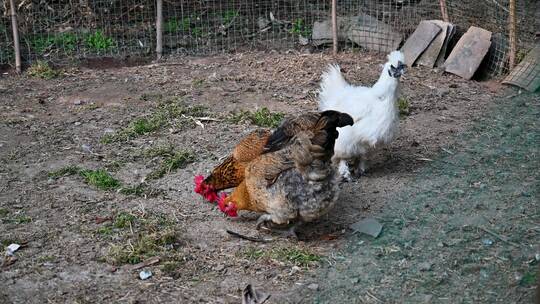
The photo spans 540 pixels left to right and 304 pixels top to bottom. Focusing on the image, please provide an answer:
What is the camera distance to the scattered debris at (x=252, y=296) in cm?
424

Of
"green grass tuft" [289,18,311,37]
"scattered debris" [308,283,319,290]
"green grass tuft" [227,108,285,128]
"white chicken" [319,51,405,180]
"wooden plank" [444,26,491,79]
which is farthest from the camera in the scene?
"green grass tuft" [289,18,311,37]

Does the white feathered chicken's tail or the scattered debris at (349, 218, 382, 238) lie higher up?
the white feathered chicken's tail

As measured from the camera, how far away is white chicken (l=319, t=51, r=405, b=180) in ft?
19.3

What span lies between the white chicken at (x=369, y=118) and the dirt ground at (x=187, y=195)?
27cm

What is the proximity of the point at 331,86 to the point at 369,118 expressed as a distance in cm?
73

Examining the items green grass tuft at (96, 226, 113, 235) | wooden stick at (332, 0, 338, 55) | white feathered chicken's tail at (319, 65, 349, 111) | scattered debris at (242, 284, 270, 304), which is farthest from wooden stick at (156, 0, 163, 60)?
scattered debris at (242, 284, 270, 304)

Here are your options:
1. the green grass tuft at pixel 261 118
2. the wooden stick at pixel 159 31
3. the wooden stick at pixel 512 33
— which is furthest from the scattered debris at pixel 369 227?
the wooden stick at pixel 159 31

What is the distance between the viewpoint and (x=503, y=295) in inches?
160

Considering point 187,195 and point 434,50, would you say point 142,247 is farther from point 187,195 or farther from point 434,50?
point 434,50

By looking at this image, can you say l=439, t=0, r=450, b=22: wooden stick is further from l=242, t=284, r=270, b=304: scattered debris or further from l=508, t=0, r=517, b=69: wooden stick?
l=242, t=284, r=270, b=304: scattered debris

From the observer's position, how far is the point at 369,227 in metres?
5.08

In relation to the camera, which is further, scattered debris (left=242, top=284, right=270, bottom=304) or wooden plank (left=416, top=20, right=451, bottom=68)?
wooden plank (left=416, top=20, right=451, bottom=68)

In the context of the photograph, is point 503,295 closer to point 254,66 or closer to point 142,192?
point 142,192

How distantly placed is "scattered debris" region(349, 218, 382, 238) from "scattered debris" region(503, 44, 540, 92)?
3719 millimetres
